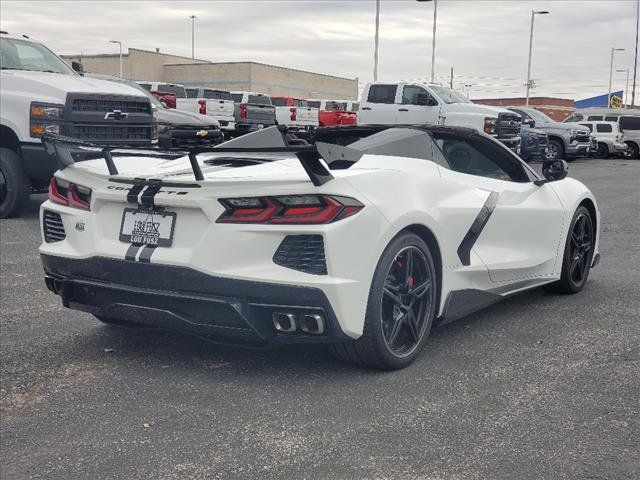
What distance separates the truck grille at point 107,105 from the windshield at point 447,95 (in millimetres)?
13541

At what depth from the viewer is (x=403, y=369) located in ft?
14.4

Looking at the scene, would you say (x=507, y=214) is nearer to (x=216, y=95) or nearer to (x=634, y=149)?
(x=216, y=95)

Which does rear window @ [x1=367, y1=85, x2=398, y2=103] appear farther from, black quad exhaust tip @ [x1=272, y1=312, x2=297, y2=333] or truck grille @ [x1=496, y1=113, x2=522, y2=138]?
black quad exhaust tip @ [x1=272, y1=312, x2=297, y2=333]

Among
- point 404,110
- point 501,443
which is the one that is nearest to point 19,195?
point 501,443

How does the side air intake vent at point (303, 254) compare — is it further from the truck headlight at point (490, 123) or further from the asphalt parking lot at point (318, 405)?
the truck headlight at point (490, 123)

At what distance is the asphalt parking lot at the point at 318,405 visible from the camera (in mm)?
3217

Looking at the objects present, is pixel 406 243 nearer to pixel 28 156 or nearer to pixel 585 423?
pixel 585 423

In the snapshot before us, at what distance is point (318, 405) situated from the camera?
12.7ft

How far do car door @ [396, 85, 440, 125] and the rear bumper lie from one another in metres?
19.0

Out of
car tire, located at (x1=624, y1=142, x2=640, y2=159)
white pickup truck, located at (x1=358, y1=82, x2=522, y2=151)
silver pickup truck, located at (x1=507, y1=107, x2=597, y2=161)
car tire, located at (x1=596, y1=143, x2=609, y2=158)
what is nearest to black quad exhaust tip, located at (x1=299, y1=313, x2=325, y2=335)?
white pickup truck, located at (x1=358, y1=82, x2=522, y2=151)

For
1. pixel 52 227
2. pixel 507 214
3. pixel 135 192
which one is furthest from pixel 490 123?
pixel 135 192

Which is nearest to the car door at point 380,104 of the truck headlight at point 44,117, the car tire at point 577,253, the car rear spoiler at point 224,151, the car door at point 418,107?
the car door at point 418,107

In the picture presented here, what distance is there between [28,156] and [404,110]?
14.5 meters

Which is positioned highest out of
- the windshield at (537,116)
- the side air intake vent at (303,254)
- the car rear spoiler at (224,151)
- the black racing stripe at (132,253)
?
the windshield at (537,116)
